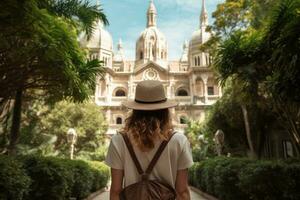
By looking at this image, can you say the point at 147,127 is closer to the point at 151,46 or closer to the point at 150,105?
the point at 150,105

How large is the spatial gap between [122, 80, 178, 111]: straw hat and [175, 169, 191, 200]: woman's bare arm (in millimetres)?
492

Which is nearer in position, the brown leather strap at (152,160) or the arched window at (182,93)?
the brown leather strap at (152,160)

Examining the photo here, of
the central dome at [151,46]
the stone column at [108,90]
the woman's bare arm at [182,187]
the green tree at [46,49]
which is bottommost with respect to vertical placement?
the woman's bare arm at [182,187]

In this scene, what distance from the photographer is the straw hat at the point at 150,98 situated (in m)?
2.39

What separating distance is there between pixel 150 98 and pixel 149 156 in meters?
0.44

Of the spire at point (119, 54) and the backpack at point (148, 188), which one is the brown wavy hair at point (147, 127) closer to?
the backpack at point (148, 188)

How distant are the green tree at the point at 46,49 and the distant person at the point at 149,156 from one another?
3523mm

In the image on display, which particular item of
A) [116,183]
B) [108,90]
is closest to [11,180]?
[116,183]

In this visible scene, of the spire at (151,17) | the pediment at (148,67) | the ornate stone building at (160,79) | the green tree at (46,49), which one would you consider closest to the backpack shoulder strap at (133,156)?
the green tree at (46,49)

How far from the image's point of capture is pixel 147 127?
2314mm

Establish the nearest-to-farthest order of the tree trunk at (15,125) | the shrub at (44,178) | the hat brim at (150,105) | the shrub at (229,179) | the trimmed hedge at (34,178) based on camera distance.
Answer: the hat brim at (150,105), the trimmed hedge at (34,178), the shrub at (44,178), the shrub at (229,179), the tree trunk at (15,125)

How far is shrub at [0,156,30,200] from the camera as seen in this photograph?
4492 millimetres

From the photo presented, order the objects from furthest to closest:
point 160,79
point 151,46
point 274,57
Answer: point 151,46
point 160,79
point 274,57

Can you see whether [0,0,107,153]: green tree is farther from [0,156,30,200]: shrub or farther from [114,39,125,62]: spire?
[114,39,125,62]: spire
